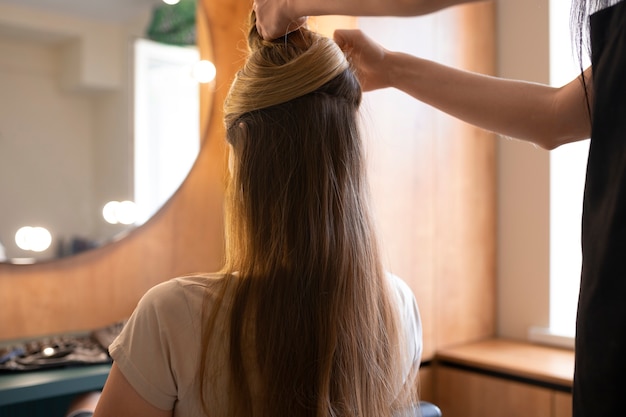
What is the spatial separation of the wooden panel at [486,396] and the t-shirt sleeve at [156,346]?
4.20 feet

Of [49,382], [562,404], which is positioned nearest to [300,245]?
[49,382]

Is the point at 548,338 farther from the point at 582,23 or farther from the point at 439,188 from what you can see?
the point at 582,23

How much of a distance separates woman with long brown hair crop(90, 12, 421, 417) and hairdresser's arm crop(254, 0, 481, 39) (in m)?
0.03

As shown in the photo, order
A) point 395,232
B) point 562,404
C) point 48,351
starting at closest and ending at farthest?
point 48,351 < point 562,404 < point 395,232

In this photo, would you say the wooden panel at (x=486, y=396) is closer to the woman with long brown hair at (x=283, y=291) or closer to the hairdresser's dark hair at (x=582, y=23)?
the woman with long brown hair at (x=283, y=291)

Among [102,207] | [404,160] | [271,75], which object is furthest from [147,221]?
[271,75]

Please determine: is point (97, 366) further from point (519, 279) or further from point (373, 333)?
point (519, 279)

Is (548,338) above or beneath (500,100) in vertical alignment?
beneath

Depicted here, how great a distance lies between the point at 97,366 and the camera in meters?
1.45

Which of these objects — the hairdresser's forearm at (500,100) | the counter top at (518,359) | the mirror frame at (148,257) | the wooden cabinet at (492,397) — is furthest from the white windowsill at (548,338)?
the hairdresser's forearm at (500,100)

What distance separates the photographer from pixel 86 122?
1.71m

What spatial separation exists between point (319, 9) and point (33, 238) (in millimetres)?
Answer: 1047

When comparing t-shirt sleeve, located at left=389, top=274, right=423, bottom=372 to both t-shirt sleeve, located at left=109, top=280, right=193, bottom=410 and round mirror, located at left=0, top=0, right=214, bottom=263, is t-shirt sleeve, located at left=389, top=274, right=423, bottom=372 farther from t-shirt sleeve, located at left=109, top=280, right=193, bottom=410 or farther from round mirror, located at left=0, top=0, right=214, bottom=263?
round mirror, located at left=0, top=0, right=214, bottom=263

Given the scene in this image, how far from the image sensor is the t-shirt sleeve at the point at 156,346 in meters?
0.85
